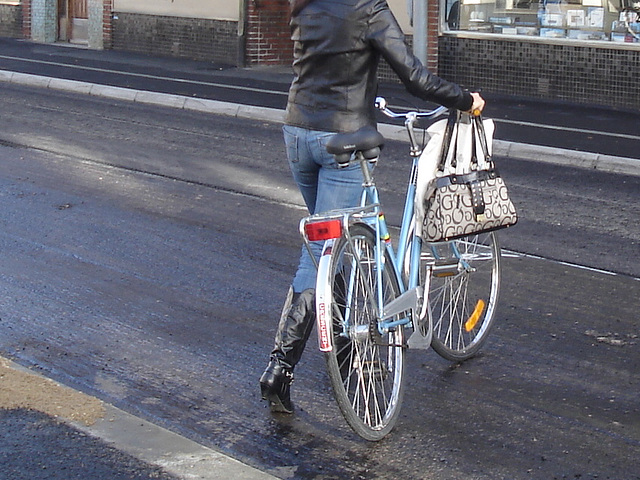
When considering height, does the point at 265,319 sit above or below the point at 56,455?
above

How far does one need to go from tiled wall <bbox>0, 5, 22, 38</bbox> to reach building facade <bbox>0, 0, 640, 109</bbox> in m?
5.19

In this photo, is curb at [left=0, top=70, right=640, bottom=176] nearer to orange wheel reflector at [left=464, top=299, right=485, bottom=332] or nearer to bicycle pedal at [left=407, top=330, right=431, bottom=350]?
orange wheel reflector at [left=464, top=299, right=485, bottom=332]

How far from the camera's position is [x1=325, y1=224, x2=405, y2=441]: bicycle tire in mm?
4293

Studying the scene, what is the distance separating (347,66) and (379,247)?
28.2 inches

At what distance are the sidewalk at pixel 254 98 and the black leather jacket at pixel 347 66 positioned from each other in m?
4.14

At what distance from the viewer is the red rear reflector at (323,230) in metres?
4.14

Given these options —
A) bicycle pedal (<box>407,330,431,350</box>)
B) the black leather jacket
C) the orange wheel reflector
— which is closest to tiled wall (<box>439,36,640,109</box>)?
the orange wheel reflector

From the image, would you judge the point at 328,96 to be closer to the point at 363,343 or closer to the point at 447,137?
the point at 447,137

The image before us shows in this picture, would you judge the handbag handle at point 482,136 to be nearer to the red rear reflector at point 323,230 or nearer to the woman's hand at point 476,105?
the woman's hand at point 476,105

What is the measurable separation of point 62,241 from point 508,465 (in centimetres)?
434

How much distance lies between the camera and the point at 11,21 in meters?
27.2

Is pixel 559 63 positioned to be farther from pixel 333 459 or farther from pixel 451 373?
pixel 333 459

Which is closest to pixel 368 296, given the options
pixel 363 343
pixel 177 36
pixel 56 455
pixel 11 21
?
pixel 363 343

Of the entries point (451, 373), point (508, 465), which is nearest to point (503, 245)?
point (451, 373)
